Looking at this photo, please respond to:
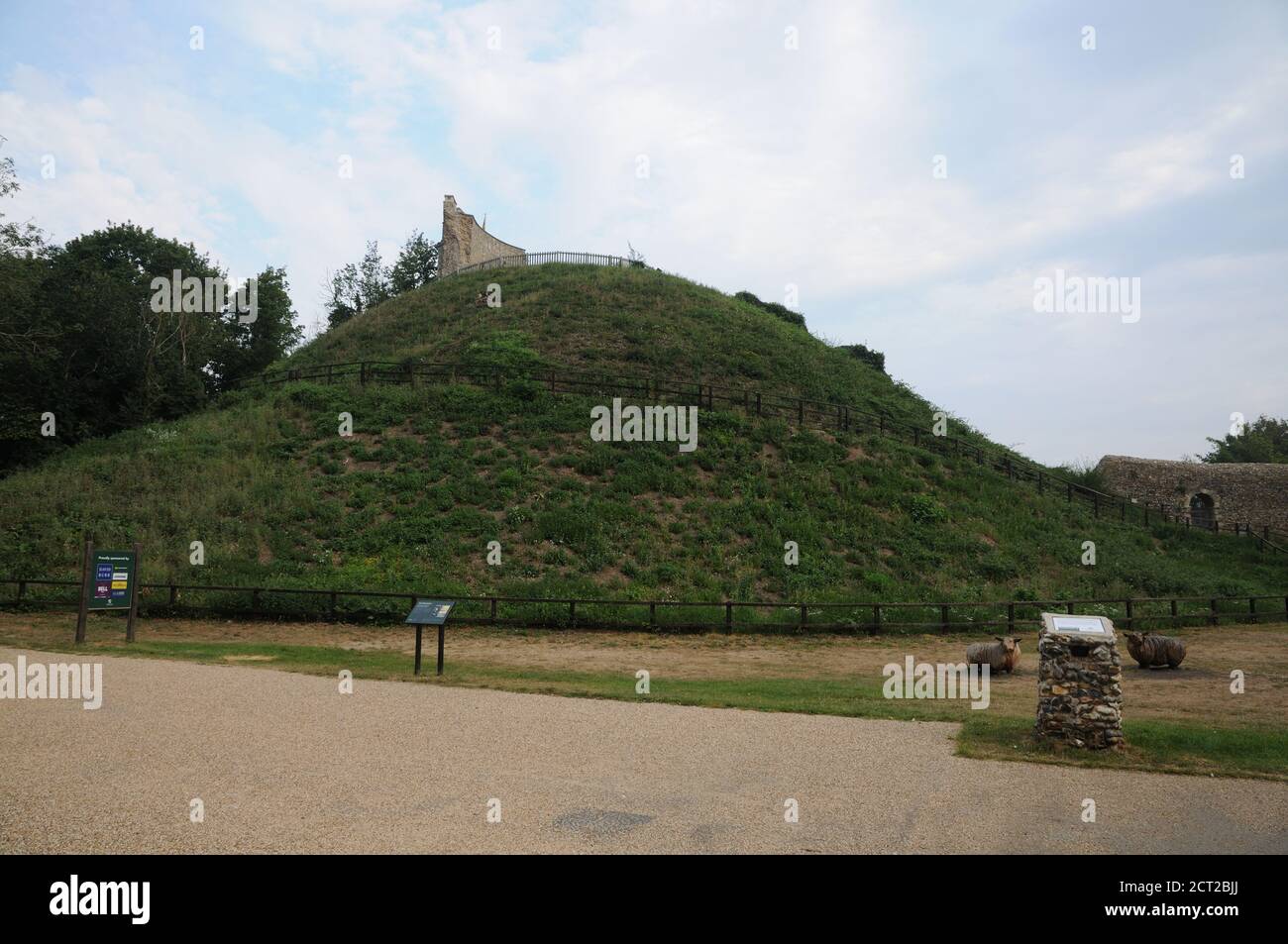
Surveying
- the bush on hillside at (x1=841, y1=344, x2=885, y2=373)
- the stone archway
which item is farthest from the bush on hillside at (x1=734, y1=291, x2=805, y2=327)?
the stone archway

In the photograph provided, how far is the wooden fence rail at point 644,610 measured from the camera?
2225 centimetres

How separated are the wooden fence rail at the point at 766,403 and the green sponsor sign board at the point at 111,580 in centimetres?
2347

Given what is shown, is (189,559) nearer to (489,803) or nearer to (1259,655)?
(489,803)

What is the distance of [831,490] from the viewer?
33.7 metres

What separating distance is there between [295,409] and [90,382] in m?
13.3

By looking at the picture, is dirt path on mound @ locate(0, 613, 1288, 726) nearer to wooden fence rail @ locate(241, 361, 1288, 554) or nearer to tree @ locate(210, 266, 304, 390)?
wooden fence rail @ locate(241, 361, 1288, 554)

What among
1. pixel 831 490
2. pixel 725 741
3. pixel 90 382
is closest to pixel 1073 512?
pixel 831 490

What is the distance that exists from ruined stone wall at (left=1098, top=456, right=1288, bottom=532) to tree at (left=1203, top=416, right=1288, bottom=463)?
2714cm

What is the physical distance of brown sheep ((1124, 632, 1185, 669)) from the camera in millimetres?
17453

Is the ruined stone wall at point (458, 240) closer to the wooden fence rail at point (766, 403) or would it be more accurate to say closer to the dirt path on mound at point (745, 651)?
the wooden fence rail at point (766, 403)

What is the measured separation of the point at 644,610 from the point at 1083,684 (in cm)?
1441

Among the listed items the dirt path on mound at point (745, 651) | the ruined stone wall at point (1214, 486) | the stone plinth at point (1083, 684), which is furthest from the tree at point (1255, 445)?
the stone plinth at point (1083, 684)

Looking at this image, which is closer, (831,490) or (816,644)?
(816,644)

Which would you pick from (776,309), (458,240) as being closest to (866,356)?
(776,309)
